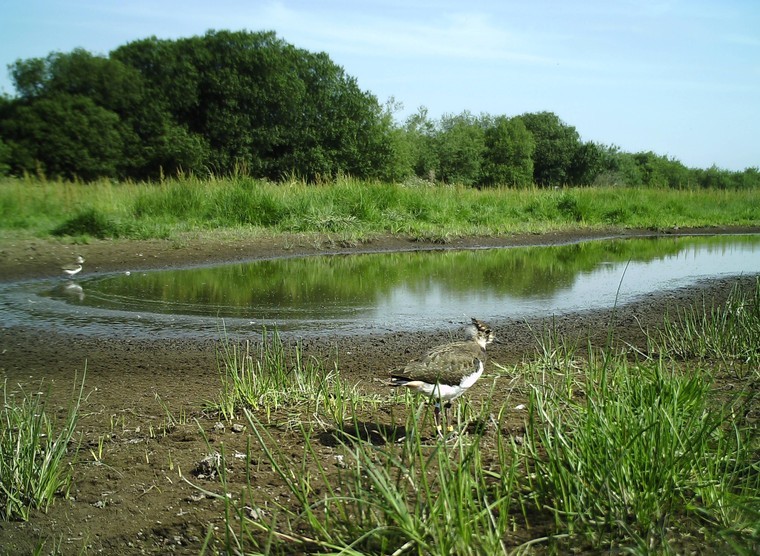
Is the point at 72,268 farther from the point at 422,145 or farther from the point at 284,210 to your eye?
the point at 422,145

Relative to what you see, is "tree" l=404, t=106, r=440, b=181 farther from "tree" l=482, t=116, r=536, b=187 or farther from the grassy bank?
the grassy bank

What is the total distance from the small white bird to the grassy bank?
255cm

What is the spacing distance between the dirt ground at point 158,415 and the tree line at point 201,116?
83.6 feet

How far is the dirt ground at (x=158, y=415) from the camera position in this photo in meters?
3.62

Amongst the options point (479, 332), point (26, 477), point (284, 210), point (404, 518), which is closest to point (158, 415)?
point (26, 477)

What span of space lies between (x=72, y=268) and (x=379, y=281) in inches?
230

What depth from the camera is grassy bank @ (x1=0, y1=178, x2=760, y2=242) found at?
18.1m

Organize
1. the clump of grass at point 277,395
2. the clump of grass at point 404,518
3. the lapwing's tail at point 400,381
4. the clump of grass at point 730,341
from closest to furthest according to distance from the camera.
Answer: the clump of grass at point 404,518, the lapwing's tail at point 400,381, the clump of grass at point 277,395, the clump of grass at point 730,341

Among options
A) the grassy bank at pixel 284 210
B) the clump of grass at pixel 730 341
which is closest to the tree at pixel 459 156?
the grassy bank at pixel 284 210

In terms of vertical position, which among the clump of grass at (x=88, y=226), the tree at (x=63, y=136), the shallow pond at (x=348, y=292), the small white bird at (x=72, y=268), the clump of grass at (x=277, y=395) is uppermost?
the tree at (x=63, y=136)

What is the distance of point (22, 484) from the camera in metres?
3.74

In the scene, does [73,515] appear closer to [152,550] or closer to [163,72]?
[152,550]

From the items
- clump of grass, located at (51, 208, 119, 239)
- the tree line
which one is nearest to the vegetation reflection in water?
Result: clump of grass, located at (51, 208, 119, 239)

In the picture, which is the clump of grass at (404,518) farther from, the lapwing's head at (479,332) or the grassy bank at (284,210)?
the grassy bank at (284,210)
